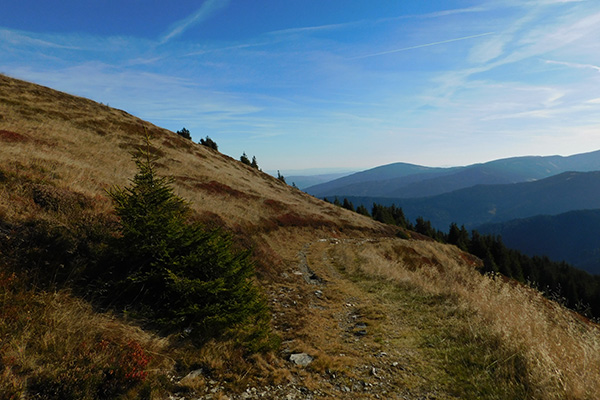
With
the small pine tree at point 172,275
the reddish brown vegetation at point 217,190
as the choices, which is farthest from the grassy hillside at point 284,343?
the reddish brown vegetation at point 217,190

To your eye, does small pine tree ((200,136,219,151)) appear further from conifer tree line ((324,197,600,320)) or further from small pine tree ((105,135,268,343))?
small pine tree ((105,135,268,343))

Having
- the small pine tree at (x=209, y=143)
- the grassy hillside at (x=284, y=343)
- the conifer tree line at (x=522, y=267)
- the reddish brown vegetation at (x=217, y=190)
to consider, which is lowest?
the conifer tree line at (x=522, y=267)

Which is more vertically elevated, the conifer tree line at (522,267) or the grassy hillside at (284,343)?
the grassy hillside at (284,343)

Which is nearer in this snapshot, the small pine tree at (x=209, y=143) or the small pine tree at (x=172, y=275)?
the small pine tree at (x=172, y=275)

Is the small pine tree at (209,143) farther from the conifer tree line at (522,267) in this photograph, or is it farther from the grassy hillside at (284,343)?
the grassy hillside at (284,343)

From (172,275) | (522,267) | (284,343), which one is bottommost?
(522,267)

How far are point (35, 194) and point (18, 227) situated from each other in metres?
2.68

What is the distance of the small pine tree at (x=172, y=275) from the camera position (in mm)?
5793

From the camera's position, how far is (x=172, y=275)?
556cm

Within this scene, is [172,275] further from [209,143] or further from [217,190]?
[209,143]

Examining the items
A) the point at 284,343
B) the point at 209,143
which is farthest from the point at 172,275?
the point at 209,143

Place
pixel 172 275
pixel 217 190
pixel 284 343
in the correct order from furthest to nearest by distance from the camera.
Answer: pixel 217 190
pixel 284 343
pixel 172 275

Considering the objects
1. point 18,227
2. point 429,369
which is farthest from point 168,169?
point 429,369

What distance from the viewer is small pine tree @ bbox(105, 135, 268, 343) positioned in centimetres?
579
